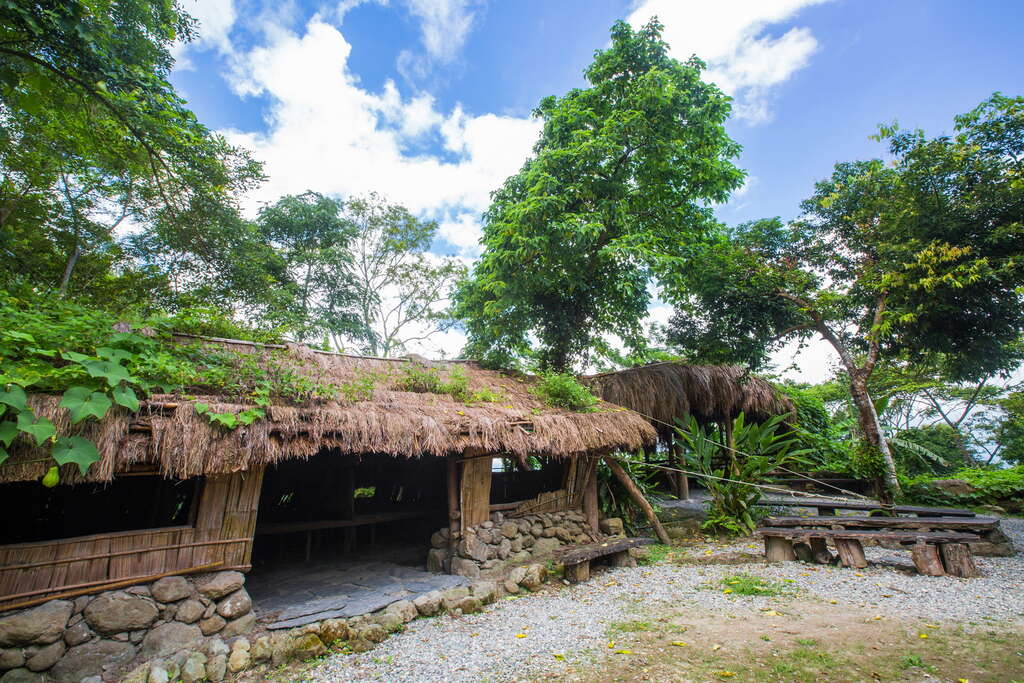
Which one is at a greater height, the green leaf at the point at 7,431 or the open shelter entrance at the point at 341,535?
the green leaf at the point at 7,431

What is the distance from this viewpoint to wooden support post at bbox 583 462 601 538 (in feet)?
22.0

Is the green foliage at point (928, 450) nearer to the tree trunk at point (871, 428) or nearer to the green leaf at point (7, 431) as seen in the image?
the tree trunk at point (871, 428)

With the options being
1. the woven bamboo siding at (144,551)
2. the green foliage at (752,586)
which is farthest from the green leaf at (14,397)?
the green foliage at (752,586)

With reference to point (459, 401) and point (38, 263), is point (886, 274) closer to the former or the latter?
point (459, 401)

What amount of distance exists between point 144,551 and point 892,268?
31.9 ft

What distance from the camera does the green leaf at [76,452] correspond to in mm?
2851

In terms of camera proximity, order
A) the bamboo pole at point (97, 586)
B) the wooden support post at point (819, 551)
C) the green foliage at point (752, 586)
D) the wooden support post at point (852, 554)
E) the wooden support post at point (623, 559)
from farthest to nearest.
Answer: the wooden support post at point (623, 559) < the wooden support post at point (819, 551) < the wooden support post at point (852, 554) < the green foliage at point (752, 586) < the bamboo pole at point (97, 586)

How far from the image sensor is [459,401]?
5879 millimetres

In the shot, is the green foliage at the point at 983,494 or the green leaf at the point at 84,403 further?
the green foliage at the point at 983,494

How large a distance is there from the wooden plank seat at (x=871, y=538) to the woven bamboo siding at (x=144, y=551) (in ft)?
19.3

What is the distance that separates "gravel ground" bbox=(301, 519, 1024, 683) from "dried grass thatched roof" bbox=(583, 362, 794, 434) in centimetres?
359

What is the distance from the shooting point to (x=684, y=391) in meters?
9.20

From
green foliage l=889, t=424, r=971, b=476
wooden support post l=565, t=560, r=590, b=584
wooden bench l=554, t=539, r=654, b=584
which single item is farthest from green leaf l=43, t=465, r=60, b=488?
green foliage l=889, t=424, r=971, b=476

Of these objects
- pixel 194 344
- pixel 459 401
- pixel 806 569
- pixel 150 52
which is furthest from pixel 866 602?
pixel 150 52
